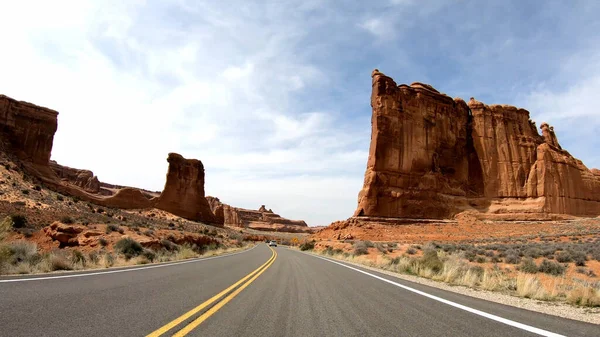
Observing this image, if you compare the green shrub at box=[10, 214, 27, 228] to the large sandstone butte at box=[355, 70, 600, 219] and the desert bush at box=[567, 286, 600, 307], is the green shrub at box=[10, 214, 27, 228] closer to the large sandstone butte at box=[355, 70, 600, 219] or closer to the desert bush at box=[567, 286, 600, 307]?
the desert bush at box=[567, 286, 600, 307]

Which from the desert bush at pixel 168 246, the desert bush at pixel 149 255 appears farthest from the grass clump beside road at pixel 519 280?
the desert bush at pixel 168 246

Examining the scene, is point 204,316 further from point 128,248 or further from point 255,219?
point 255,219

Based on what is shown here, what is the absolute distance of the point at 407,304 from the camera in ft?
20.7

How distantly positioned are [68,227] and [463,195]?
60234 millimetres

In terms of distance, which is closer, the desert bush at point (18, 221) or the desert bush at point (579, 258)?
the desert bush at point (579, 258)

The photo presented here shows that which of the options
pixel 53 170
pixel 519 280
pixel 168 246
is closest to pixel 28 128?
pixel 53 170

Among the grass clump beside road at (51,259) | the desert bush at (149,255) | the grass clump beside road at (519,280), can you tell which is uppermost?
the grass clump beside road at (519,280)

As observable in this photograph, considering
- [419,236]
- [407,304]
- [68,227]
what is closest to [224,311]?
[407,304]

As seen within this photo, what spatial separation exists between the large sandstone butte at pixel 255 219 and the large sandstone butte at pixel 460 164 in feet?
238

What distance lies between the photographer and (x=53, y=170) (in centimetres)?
5897

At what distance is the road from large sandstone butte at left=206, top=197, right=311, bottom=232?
113150 millimetres

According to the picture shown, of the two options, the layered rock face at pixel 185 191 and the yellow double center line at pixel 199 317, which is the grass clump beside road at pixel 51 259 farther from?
the layered rock face at pixel 185 191

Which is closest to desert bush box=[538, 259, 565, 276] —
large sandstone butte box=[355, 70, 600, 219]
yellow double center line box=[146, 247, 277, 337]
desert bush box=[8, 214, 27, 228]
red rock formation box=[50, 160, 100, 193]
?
yellow double center line box=[146, 247, 277, 337]

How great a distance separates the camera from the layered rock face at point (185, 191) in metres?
70.0
